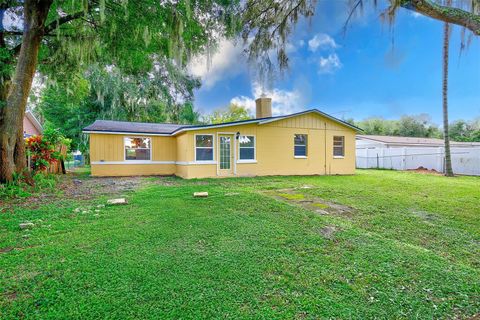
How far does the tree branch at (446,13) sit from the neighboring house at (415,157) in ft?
42.0

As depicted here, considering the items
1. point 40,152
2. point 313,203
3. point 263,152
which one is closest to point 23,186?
point 40,152

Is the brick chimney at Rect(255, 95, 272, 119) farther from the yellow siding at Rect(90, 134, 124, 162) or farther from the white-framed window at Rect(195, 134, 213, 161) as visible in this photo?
the yellow siding at Rect(90, 134, 124, 162)

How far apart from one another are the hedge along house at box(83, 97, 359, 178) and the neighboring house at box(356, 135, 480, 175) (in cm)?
571

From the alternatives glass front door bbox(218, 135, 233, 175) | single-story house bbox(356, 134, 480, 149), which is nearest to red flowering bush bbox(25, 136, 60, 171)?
glass front door bbox(218, 135, 233, 175)

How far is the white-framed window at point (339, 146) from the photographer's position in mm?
12930

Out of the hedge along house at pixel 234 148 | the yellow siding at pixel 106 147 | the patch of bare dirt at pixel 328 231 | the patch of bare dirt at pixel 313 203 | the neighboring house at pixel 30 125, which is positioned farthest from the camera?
the neighboring house at pixel 30 125

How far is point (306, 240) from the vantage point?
341 centimetres

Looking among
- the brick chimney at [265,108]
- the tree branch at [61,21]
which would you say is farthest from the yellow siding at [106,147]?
the brick chimney at [265,108]

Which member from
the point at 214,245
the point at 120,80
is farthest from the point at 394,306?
the point at 120,80

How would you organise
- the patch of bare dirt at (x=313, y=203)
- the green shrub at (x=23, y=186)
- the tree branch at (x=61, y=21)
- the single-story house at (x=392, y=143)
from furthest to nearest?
the single-story house at (x=392, y=143) → the tree branch at (x=61, y=21) → the green shrub at (x=23, y=186) → the patch of bare dirt at (x=313, y=203)

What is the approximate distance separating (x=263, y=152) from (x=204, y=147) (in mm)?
2853

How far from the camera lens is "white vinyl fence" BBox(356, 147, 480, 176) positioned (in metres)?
12.7

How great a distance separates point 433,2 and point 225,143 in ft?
27.3

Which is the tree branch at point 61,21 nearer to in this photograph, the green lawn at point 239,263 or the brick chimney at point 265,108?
the green lawn at point 239,263
